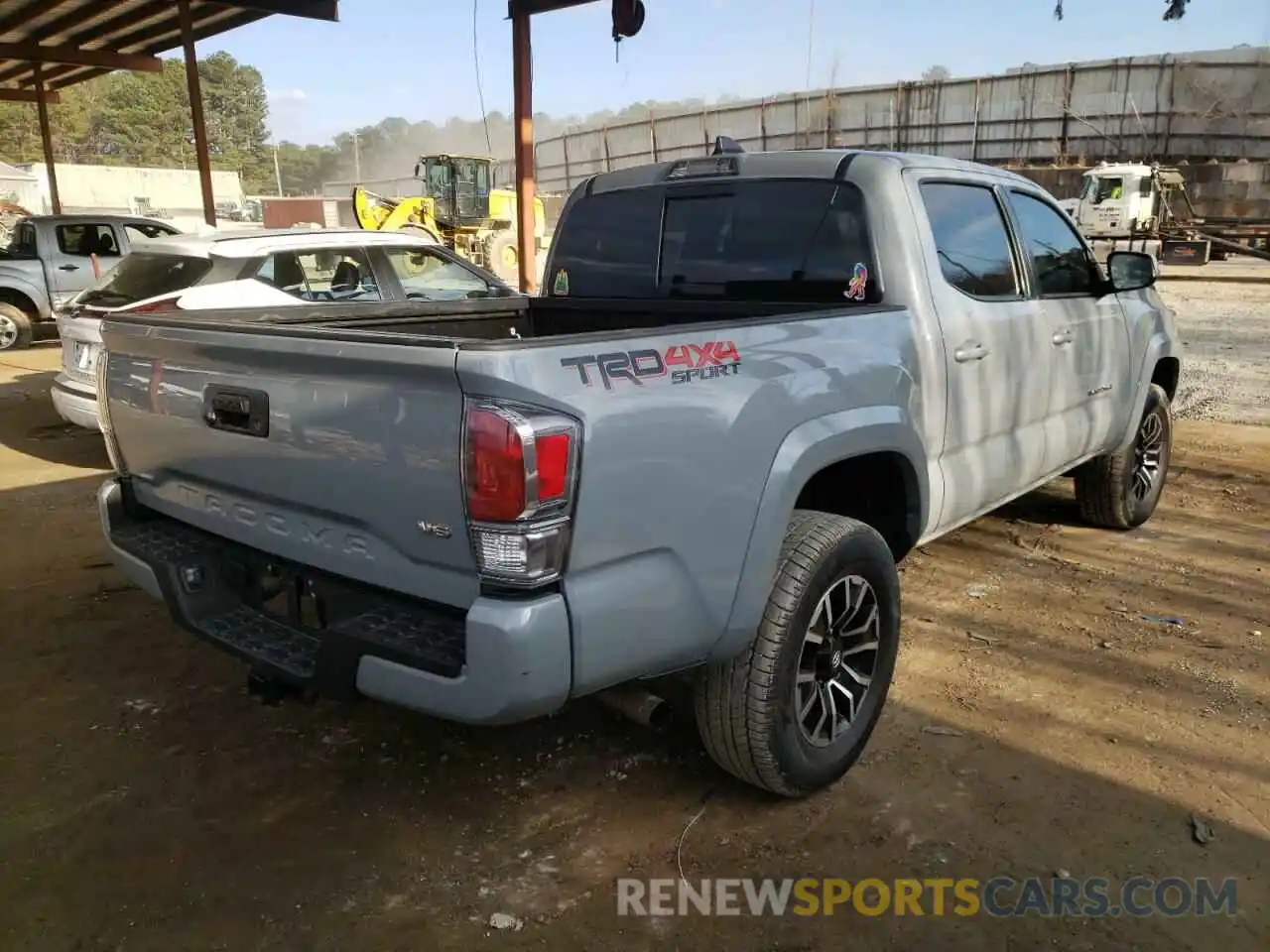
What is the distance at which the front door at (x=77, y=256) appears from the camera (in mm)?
12133

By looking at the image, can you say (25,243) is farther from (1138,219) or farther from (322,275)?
(1138,219)

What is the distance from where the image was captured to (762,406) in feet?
7.90

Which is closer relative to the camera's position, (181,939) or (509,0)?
(181,939)

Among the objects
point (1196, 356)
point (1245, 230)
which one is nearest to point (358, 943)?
point (1196, 356)

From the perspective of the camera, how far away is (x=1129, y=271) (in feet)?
14.3

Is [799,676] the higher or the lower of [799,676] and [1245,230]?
the lower

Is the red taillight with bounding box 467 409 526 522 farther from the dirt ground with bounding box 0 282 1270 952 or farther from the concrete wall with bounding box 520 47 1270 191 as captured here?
the concrete wall with bounding box 520 47 1270 191

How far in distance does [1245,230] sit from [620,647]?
29599mm

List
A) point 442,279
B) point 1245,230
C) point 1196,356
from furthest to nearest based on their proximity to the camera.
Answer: point 1245,230 → point 1196,356 → point 442,279

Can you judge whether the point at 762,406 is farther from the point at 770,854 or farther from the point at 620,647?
the point at 770,854

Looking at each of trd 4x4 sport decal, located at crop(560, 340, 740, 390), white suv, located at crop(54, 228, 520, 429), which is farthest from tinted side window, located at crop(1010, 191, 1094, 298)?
white suv, located at crop(54, 228, 520, 429)

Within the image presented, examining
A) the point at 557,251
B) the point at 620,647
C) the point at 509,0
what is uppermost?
the point at 509,0

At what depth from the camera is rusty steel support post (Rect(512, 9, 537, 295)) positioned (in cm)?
1054

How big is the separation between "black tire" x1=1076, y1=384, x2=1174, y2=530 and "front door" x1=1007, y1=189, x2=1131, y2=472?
0.36 metres
